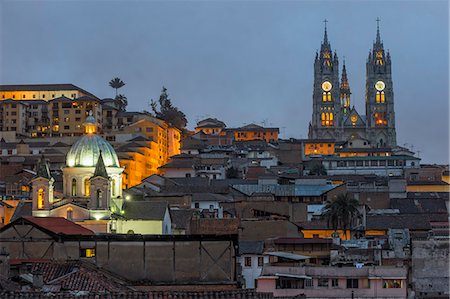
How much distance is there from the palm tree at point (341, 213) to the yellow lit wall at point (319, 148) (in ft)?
→ 262

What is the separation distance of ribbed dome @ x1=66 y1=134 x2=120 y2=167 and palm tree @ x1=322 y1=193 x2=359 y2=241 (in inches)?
649

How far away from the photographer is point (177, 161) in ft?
385

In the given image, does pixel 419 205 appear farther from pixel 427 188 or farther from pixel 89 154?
pixel 89 154

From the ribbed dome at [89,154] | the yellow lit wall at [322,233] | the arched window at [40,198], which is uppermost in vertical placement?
the ribbed dome at [89,154]

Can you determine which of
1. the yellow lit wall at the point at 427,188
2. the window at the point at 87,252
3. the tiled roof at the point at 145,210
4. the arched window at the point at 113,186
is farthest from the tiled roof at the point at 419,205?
the window at the point at 87,252

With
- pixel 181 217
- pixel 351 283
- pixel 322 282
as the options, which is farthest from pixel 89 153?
pixel 351 283

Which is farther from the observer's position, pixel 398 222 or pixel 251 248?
pixel 398 222

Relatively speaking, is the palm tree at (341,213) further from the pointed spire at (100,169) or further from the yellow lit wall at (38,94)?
the yellow lit wall at (38,94)

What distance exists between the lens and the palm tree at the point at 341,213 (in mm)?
73688

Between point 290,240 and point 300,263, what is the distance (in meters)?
7.95

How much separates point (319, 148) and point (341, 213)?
3284 inches

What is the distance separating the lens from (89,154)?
6838cm

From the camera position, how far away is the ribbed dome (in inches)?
2685

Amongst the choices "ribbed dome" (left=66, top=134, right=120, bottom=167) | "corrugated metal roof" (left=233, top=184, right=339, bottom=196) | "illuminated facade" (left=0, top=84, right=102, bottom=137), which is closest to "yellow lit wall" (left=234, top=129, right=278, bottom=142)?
"illuminated facade" (left=0, top=84, right=102, bottom=137)
